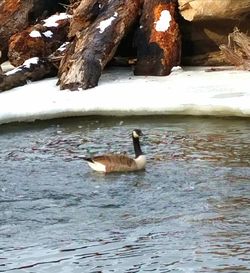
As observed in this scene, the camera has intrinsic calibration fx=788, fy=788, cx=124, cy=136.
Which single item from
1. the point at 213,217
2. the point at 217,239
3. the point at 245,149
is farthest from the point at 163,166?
the point at 217,239

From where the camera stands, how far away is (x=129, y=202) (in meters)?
7.74

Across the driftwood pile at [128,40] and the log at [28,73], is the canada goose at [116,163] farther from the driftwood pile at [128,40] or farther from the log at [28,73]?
the log at [28,73]

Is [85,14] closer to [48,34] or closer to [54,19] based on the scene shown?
[48,34]

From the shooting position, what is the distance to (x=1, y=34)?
53.7 ft

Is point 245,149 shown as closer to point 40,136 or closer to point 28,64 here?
point 40,136

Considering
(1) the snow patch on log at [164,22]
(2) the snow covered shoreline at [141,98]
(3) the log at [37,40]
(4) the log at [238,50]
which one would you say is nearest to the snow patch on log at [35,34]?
(3) the log at [37,40]

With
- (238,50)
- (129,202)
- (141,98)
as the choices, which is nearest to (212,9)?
(238,50)

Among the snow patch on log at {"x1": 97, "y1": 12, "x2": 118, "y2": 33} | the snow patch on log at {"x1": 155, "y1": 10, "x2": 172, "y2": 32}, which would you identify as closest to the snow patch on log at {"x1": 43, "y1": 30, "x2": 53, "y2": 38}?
the snow patch on log at {"x1": 97, "y1": 12, "x2": 118, "y2": 33}

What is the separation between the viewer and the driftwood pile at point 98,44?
13867 millimetres

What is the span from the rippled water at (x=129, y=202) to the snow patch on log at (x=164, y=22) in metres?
3.41

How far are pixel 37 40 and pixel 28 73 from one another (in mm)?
1150

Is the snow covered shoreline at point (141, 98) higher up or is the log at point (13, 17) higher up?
the log at point (13, 17)

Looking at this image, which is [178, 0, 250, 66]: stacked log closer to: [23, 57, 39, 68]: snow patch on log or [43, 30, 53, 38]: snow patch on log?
[43, 30, 53, 38]: snow patch on log

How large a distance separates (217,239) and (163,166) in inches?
108
